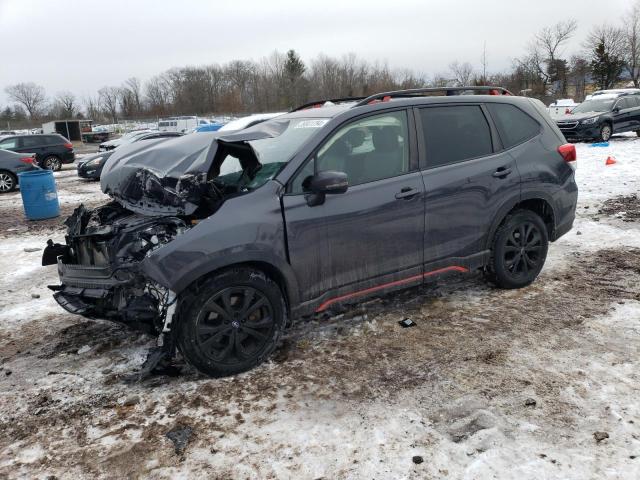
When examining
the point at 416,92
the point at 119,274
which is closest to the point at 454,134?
the point at 416,92

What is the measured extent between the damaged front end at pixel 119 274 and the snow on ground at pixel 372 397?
20.5 inches

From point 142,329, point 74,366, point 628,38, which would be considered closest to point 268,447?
point 142,329

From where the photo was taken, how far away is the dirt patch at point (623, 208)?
7.51 metres

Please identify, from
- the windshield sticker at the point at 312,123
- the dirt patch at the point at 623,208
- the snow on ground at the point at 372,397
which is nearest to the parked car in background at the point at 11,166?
the snow on ground at the point at 372,397

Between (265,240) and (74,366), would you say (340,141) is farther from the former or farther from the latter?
(74,366)

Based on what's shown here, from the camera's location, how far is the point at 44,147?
20.2 metres

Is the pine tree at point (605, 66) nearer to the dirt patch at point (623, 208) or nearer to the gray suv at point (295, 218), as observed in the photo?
the dirt patch at point (623, 208)

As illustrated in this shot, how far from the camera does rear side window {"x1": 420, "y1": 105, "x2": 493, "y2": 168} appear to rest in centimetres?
430

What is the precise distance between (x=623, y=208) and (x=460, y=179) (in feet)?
16.8

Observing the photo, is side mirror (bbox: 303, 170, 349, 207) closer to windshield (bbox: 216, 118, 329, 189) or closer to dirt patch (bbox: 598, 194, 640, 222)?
windshield (bbox: 216, 118, 329, 189)

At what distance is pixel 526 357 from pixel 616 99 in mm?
17898

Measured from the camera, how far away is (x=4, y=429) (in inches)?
126

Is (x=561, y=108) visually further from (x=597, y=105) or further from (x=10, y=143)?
(x=10, y=143)

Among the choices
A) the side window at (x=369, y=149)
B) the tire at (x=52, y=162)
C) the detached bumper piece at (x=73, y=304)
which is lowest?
the detached bumper piece at (x=73, y=304)
